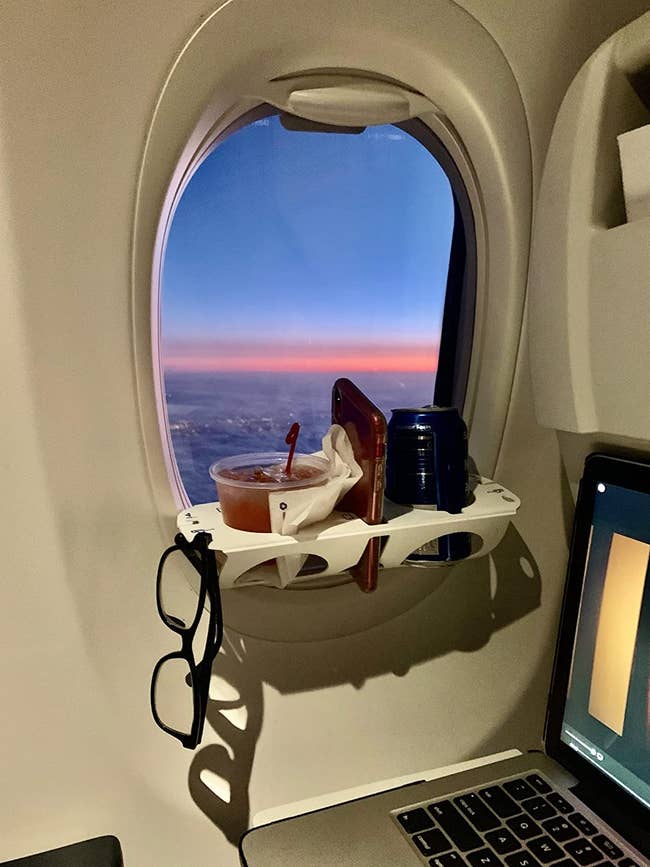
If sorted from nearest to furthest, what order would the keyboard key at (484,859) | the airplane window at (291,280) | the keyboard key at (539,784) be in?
the keyboard key at (484,859)
the keyboard key at (539,784)
the airplane window at (291,280)

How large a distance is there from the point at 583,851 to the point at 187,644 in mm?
434

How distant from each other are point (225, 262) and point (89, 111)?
9.9 inches

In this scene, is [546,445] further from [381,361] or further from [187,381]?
[187,381]

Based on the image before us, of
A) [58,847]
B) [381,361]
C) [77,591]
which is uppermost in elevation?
[381,361]

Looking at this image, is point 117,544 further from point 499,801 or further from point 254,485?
point 499,801

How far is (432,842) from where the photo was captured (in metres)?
0.70

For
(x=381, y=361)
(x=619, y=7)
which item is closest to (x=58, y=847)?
(x=381, y=361)

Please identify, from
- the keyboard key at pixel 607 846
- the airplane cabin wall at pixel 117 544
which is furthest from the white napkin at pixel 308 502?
the keyboard key at pixel 607 846

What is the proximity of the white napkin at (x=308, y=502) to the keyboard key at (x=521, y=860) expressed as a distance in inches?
13.3

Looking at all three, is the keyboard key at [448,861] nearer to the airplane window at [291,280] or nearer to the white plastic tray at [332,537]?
the white plastic tray at [332,537]

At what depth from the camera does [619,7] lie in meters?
0.86

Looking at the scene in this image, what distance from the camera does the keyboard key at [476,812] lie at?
719 millimetres

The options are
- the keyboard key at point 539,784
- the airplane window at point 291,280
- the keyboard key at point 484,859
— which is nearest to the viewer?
the keyboard key at point 484,859

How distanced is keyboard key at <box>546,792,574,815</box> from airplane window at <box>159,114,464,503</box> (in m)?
0.50
